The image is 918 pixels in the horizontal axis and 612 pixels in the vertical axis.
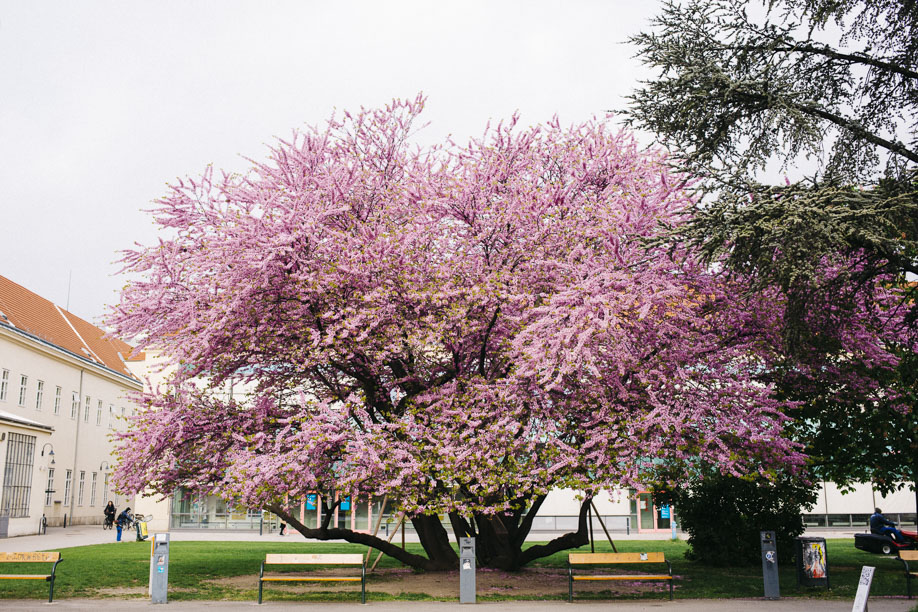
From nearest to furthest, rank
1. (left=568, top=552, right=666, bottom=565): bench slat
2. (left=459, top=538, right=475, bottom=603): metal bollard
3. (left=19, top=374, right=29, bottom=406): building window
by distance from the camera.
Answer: (left=459, top=538, right=475, bottom=603): metal bollard → (left=568, top=552, right=666, bottom=565): bench slat → (left=19, top=374, right=29, bottom=406): building window

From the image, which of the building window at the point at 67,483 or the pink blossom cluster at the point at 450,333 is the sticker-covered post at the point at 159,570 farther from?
the building window at the point at 67,483

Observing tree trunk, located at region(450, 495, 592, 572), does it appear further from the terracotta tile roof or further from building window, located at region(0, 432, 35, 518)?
the terracotta tile roof

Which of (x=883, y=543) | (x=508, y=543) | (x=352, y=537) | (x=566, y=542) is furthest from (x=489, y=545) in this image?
(x=883, y=543)

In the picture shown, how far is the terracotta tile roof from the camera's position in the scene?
42.6 m

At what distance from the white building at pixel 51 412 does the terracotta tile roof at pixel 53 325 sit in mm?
84

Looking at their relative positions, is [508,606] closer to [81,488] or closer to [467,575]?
[467,575]

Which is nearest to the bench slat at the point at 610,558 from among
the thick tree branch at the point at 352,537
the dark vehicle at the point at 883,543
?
the thick tree branch at the point at 352,537

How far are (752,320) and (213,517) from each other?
123 feet

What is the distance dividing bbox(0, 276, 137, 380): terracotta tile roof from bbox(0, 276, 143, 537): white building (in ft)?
0.27

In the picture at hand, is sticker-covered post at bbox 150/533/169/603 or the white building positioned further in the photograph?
the white building

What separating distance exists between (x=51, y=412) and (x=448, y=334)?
3501 cm

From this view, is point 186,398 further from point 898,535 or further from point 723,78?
point 898,535

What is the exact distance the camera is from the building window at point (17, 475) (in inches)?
1258

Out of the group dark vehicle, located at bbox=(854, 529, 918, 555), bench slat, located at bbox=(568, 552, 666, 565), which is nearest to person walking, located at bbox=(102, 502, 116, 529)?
bench slat, located at bbox=(568, 552, 666, 565)
